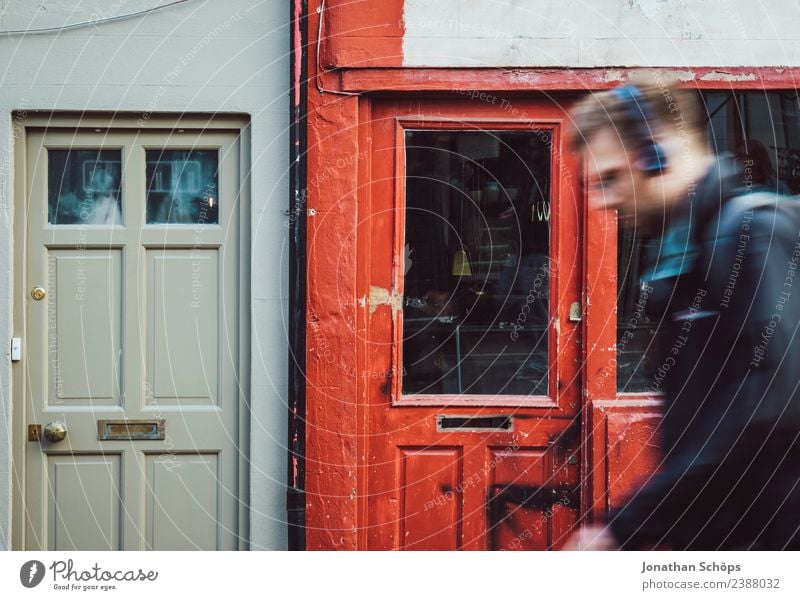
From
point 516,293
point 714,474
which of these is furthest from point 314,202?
point 714,474

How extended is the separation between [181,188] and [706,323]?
246 centimetres

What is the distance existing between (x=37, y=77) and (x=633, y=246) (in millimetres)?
2739

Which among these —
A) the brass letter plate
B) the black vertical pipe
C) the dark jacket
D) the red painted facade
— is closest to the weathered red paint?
the red painted facade

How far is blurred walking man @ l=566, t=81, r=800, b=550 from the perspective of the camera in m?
4.04

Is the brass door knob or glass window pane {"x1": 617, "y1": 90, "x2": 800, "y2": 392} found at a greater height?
glass window pane {"x1": 617, "y1": 90, "x2": 800, "y2": 392}

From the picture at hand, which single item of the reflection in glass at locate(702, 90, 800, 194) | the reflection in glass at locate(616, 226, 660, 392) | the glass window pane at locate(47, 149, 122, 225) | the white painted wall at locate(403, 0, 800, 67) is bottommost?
the reflection in glass at locate(616, 226, 660, 392)

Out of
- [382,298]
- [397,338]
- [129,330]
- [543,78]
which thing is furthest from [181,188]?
[543,78]

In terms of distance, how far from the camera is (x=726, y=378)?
411cm

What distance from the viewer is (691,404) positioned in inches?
160

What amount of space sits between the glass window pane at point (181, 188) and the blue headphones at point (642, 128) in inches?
73.1

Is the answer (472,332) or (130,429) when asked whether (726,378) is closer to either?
(472,332)

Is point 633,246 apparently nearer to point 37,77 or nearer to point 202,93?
point 202,93

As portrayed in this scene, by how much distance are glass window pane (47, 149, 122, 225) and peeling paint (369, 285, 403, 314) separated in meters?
1.18

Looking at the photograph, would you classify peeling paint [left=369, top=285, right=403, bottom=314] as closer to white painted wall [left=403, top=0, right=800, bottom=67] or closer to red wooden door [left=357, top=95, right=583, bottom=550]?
red wooden door [left=357, top=95, right=583, bottom=550]
